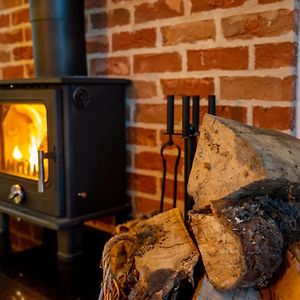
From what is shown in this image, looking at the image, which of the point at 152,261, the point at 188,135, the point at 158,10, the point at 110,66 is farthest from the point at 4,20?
the point at 152,261

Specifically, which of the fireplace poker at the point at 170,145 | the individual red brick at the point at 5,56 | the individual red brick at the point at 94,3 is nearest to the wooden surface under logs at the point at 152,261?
the fireplace poker at the point at 170,145

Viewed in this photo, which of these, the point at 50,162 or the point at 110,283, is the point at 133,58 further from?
the point at 110,283

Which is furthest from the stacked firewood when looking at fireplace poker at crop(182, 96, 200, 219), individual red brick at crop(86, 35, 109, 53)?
individual red brick at crop(86, 35, 109, 53)

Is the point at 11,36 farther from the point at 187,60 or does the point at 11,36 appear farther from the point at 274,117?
the point at 274,117

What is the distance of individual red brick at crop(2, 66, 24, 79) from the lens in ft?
7.04

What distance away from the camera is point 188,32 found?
151 centimetres

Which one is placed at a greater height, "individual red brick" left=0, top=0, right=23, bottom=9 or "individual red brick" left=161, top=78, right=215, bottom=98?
"individual red brick" left=0, top=0, right=23, bottom=9

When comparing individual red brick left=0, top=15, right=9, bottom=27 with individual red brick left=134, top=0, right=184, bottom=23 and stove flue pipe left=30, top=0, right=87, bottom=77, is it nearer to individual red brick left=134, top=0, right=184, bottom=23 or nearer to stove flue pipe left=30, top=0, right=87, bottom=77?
stove flue pipe left=30, top=0, right=87, bottom=77

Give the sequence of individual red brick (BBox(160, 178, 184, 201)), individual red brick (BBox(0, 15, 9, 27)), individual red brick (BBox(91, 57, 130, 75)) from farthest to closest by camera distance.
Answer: individual red brick (BBox(0, 15, 9, 27))
individual red brick (BBox(91, 57, 130, 75))
individual red brick (BBox(160, 178, 184, 201))

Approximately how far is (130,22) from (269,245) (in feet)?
3.44

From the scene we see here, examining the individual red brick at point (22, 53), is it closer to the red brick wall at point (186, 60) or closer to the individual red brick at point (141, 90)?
the red brick wall at point (186, 60)

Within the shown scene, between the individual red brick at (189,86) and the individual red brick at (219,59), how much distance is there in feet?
0.13

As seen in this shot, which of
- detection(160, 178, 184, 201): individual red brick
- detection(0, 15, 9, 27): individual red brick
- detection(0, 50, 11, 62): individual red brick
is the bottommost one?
detection(160, 178, 184, 201): individual red brick

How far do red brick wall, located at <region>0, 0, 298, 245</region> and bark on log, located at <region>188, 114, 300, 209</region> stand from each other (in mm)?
328
